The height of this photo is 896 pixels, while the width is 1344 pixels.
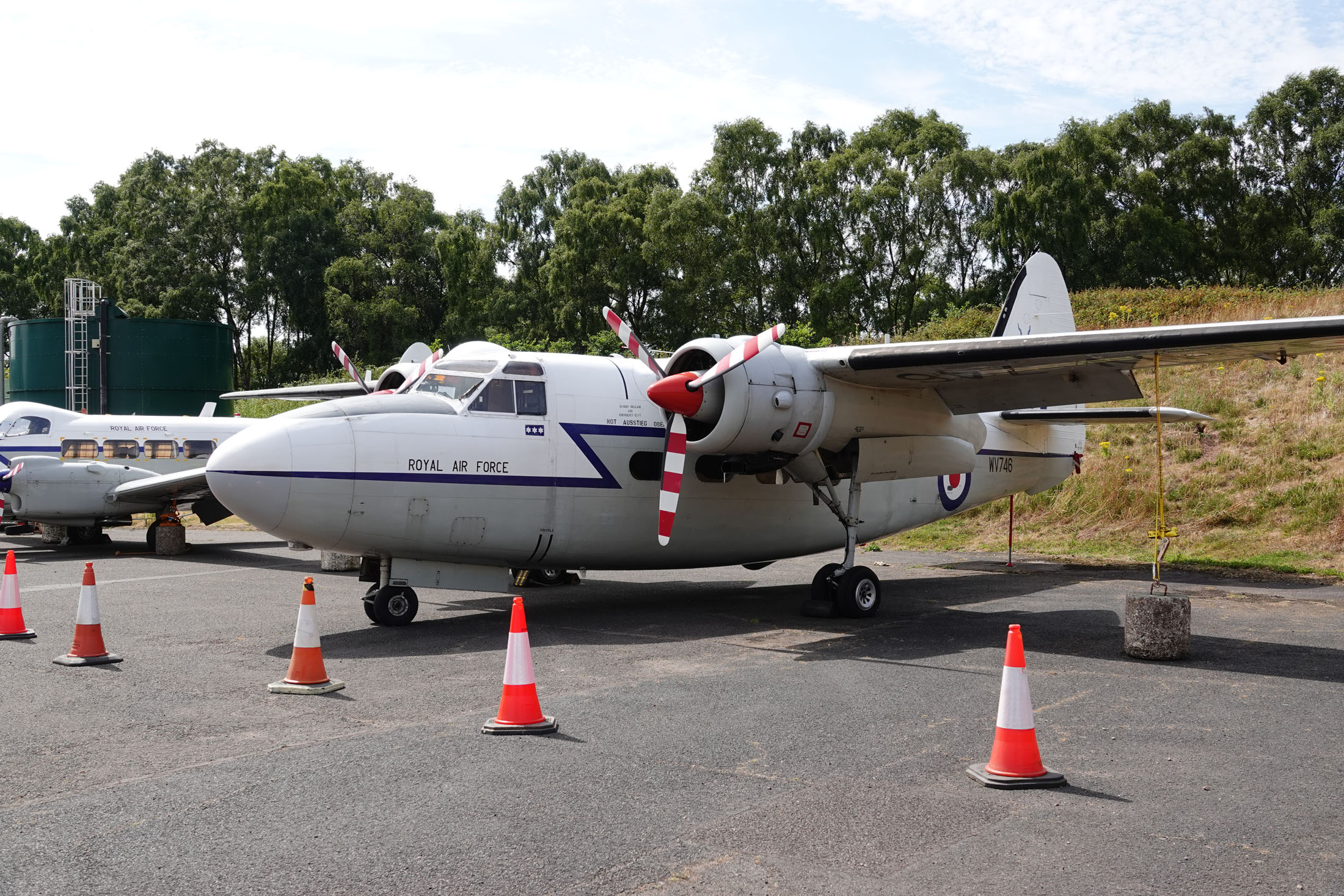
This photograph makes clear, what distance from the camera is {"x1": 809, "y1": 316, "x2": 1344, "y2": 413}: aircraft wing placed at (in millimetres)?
9492

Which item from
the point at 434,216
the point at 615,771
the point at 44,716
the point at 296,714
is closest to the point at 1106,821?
the point at 615,771

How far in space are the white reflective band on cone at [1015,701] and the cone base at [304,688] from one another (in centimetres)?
503

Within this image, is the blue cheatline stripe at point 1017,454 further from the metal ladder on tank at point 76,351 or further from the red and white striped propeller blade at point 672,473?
the metal ladder on tank at point 76,351

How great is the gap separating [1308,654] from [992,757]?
18.3ft

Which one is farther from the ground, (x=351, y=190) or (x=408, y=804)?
(x=351, y=190)

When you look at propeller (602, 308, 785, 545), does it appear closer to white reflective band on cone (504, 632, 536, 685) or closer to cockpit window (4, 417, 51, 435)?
white reflective band on cone (504, 632, 536, 685)

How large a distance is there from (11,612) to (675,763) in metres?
8.16

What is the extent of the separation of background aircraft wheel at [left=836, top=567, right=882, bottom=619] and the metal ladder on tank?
3115cm

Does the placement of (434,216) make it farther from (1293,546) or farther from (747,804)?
(747,804)

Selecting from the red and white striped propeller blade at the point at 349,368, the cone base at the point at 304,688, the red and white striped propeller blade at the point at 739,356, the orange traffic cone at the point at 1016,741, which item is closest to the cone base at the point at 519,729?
the cone base at the point at 304,688

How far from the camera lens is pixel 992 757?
5602 millimetres

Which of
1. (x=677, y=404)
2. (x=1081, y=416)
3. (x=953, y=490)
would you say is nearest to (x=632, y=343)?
(x=677, y=404)

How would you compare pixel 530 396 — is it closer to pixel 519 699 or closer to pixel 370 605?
pixel 370 605

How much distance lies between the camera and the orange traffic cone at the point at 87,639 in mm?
9047
